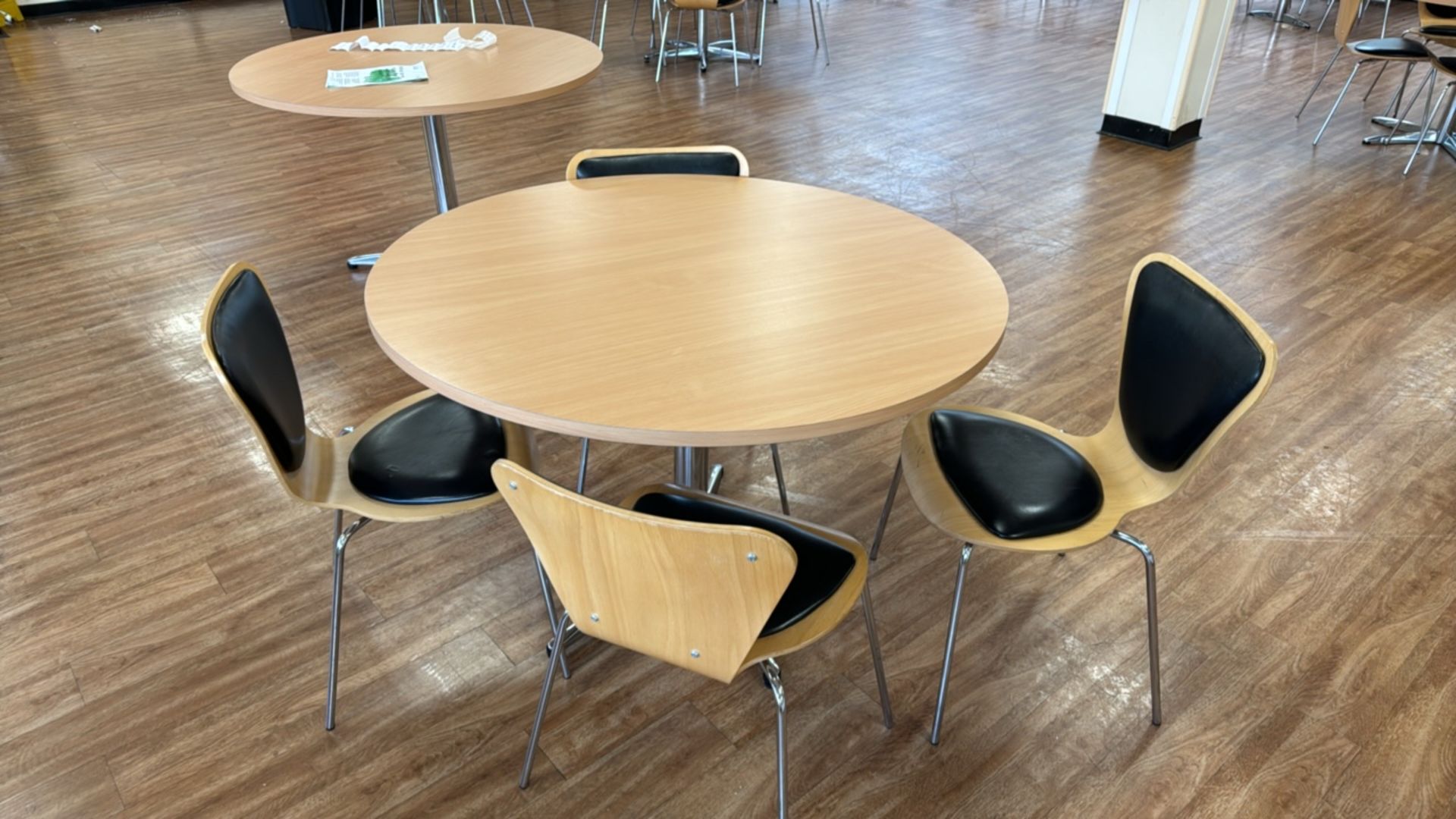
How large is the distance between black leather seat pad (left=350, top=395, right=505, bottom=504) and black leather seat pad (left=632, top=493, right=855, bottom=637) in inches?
13.6

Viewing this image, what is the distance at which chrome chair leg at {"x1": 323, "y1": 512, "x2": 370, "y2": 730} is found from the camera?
181 centimetres

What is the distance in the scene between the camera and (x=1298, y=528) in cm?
250

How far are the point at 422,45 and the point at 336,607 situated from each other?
2.50 metres

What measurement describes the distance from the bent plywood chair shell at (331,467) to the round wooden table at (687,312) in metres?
0.25

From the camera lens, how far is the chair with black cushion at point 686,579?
1227 mm

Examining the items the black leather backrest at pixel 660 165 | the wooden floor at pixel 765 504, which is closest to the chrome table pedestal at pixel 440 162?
the wooden floor at pixel 765 504

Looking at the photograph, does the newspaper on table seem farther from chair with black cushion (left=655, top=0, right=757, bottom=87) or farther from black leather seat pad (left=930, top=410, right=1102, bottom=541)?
chair with black cushion (left=655, top=0, right=757, bottom=87)

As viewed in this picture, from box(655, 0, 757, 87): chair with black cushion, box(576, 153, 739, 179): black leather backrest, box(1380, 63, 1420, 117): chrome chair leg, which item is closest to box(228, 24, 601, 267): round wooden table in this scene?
box(576, 153, 739, 179): black leather backrest

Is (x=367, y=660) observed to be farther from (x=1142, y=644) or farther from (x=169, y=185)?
(x=169, y=185)

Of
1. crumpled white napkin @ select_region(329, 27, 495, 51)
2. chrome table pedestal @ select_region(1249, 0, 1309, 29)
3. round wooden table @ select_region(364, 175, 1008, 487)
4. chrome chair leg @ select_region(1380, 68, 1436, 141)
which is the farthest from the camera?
chrome table pedestal @ select_region(1249, 0, 1309, 29)

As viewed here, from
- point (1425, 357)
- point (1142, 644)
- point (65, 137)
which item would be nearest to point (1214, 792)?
point (1142, 644)

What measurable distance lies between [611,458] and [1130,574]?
1406 millimetres

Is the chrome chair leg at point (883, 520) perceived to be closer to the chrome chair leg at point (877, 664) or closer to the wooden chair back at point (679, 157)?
the chrome chair leg at point (877, 664)

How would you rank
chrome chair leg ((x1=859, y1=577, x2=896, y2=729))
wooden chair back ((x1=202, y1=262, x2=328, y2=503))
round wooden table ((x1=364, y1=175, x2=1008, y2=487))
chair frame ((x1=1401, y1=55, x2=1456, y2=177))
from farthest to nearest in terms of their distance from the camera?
chair frame ((x1=1401, y1=55, x2=1456, y2=177)), chrome chair leg ((x1=859, y1=577, x2=896, y2=729)), wooden chair back ((x1=202, y1=262, x2=328, y2=503)), round wooden table ((x1=364, y1=175, x2=1008, y2=487))
